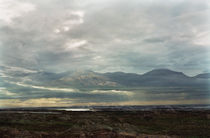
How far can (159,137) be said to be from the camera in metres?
34.6

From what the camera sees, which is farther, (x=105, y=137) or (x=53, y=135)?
(x=53, y=135)

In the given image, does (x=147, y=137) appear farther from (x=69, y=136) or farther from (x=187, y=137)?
(x=69, y=136)

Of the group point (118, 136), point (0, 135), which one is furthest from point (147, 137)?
point (0, 135)

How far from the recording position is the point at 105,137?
34750 millimetres

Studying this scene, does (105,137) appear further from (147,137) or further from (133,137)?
(147,137)

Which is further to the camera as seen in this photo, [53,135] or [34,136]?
[53,135]

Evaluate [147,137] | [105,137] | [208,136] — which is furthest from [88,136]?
[208,136]

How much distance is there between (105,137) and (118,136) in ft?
8.47

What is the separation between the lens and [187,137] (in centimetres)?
3800

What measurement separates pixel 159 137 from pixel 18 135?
84.6 feet

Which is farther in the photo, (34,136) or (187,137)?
(187,137)

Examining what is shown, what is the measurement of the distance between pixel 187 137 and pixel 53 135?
85.5 feet

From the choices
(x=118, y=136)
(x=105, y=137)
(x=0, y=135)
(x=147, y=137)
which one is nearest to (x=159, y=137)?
(x=147, y=137)

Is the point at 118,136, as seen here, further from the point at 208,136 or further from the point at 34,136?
the point at 208,136
